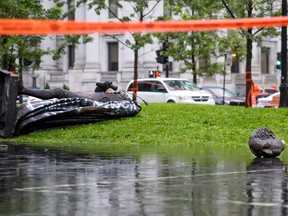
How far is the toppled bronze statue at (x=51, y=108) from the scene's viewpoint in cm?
2567

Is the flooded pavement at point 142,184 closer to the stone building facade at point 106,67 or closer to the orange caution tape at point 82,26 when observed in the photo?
the orange caution tape at point 82,26

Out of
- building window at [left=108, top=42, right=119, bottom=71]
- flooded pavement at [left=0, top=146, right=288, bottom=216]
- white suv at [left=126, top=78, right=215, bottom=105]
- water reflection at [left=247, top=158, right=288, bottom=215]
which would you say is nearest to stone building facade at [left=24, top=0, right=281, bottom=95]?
building window at [left=108, top=42, right=119, bottom=71]

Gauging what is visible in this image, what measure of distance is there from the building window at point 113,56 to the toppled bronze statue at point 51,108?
50.4 m

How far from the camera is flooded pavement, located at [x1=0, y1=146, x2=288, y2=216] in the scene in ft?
34.5

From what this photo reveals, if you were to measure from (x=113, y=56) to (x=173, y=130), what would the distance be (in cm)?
5343

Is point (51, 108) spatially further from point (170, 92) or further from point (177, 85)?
point (177, 85)

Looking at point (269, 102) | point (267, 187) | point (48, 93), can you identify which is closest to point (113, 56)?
point (269, 102)

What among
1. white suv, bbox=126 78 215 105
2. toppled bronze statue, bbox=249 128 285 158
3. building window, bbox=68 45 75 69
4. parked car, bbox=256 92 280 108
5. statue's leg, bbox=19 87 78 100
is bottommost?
parked car, bbox=256 92 280 108

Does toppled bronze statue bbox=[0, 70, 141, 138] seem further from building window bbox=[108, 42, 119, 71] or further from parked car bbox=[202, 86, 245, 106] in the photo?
building window bbox=[108, 42, 119, 71]

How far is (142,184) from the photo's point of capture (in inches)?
518

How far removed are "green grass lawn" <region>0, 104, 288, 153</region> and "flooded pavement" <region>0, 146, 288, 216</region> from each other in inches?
168

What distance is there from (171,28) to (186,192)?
2922 mm

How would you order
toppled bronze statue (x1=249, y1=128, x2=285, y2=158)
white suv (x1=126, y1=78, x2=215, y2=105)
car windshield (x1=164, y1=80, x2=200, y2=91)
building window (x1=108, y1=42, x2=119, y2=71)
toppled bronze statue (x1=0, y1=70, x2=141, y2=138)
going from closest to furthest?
toppled bronze statue (x1=249, y1=128, x2=285, y2=158) < toppled bronze statue (x1=0, y1=70, x2=141, y2=138) < white suv (x1=126, y1=78, x2=215, y2=105) < car windshield (x1=164, y1=80, x2=200, y2=91) < building window (x1=108, y1=42, x2=119, y2=71)

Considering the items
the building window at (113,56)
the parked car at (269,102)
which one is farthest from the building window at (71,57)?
the parked car at (269,102)
